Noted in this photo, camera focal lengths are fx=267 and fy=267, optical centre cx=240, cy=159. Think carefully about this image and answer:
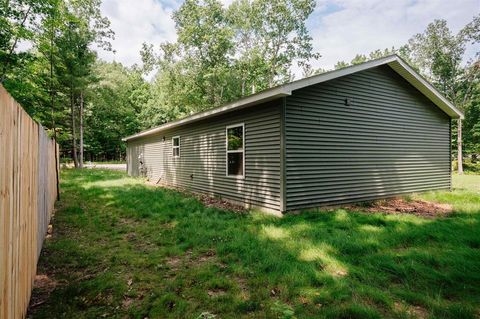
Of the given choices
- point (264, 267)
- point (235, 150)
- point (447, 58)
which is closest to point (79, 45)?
point (235, 150)

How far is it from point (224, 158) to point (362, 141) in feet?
14.6

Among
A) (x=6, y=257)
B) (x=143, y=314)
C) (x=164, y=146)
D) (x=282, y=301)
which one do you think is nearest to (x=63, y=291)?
(x=143, y=314)

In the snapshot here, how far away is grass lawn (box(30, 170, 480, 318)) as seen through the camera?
113 inches

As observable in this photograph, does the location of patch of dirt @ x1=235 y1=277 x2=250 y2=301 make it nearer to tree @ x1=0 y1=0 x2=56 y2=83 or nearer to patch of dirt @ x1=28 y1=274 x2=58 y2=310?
patch of dirt @ x1=28 y1=274 x2=58 y2=310

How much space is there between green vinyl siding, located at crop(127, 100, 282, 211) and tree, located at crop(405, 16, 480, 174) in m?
24.4

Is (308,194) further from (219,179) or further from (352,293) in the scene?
(352,293)

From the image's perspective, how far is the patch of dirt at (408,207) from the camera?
7.07m

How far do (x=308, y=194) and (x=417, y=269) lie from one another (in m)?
3.55

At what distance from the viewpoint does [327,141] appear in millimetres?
7590

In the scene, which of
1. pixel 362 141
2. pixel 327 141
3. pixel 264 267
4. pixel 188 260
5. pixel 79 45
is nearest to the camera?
pixel 264 267

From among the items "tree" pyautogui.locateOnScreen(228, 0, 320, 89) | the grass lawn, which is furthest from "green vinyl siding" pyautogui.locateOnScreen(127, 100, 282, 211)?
"tree" pyautogui.locateOnScreen(228, 0, 320, 89)

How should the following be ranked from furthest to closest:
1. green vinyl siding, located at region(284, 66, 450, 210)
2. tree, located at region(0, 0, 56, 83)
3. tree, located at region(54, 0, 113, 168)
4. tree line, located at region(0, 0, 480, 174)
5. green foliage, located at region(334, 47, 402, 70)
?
1. green foliage, located at region(334, 47, 402, 70)
2. tree line, located at region(0, 0, 480, 174)
3. tree, located at region(54, 0, 113, 168)
4. tree, located at region(0, 0, 56, 83)
5. green vinyl siding, located at region(284, 66, 450, 210)

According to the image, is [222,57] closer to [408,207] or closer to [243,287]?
[408,207]

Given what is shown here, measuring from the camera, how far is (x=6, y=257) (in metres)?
1.82
